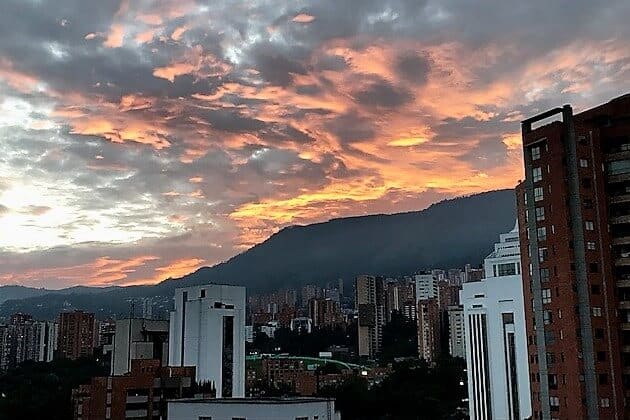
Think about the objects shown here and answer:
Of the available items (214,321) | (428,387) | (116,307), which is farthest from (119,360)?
(116,307)

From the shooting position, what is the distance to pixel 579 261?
1384 cm

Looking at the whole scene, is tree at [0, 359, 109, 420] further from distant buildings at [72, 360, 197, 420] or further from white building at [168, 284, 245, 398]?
distant buildings at [72, 360, 197, 420]

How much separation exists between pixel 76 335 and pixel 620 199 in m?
48.1

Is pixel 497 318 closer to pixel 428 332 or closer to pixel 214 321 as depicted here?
pixel 214 321

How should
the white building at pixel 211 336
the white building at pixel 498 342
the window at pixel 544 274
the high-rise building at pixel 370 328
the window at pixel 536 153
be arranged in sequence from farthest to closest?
the high-rise building at pixel 370 328
the white building at pixel 211 336
the white building at pixel 498 342
the window at pixel 536 153
the window at pixel 544 274

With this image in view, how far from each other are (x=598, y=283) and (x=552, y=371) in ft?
6.70

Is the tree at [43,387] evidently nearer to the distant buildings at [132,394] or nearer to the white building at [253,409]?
the distant buildings at [132,394]

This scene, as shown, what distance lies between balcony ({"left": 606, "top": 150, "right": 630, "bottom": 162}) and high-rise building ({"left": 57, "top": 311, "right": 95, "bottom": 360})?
46.9 metres

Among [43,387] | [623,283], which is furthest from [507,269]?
[43,387]

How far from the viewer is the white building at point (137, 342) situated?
29.8 metres

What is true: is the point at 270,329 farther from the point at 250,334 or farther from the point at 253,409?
the point at 253,409

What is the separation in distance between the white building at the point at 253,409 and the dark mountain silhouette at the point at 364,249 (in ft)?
381

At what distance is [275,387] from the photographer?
135 feet

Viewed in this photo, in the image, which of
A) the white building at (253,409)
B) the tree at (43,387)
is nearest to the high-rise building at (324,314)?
the tree at (43,387)
